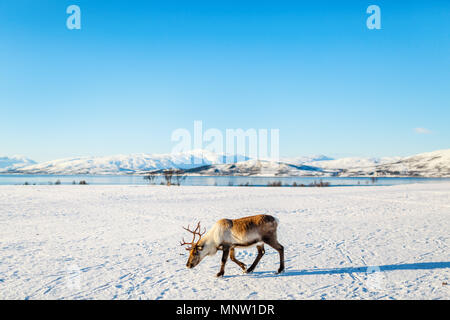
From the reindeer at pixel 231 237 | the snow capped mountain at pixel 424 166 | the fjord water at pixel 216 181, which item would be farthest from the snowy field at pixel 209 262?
the snow capped mountain at pixel 424 166

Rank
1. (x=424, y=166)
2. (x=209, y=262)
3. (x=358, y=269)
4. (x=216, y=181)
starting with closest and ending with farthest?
(x=358, y=269)
(x=209, y=262)
(x=216, y=181)
(x=424, y=166)

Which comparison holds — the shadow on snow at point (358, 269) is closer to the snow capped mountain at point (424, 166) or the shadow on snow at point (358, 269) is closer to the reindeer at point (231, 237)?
the reindeer at point (231, 237)

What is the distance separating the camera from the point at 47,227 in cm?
1362

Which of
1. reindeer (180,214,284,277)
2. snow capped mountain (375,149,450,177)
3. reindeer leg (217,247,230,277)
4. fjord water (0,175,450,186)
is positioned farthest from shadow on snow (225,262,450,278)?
snow capped mountain (375,149,450,177)

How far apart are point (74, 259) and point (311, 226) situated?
962 cm

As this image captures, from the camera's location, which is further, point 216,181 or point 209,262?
point 216,181

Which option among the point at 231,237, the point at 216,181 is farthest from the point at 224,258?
the point at 216,181

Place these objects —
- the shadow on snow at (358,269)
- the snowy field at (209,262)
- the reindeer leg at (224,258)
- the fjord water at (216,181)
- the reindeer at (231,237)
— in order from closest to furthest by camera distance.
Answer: the snowy field at (209,262), the reindeer at (231,237), the reindeer leg at (224,258), the shadow on snow at (358,269), the fjord water at (216,181)

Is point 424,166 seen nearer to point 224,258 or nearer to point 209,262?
point 209,262

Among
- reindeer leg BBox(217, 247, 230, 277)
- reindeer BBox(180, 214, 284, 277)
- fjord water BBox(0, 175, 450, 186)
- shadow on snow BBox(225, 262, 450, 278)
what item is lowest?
fjord water BBox(0, 175, 450, 186)

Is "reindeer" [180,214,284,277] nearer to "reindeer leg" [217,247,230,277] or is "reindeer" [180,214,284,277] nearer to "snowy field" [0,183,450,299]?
"reindeer leg" [217,247,230,277]

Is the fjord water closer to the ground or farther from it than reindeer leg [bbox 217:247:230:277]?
closer to the ground
